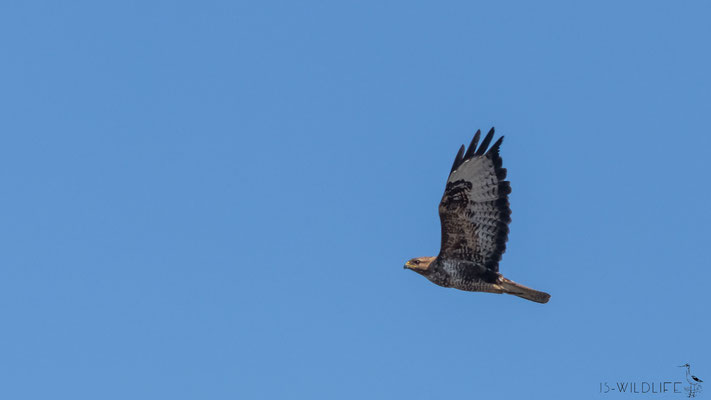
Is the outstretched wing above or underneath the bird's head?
above

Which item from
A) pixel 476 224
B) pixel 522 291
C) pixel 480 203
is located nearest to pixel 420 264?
pixel 476 224

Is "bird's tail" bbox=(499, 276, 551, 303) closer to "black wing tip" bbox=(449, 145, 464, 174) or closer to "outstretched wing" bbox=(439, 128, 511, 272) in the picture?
"outstretched wing" bbox=(439, 128, 511, 272)

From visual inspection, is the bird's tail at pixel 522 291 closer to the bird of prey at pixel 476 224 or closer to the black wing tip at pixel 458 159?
the bird of prey at pixel 476 224

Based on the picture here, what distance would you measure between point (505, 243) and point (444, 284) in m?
1.12

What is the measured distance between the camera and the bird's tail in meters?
21.9

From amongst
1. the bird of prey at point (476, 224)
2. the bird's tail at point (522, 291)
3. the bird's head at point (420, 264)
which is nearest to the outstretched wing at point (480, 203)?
the bird of prey at point (476, 224)

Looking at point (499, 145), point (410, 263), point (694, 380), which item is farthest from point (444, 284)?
point (694, 380)

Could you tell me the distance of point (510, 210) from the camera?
22078 millimetres

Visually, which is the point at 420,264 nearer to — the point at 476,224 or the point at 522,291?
the point at 476,224

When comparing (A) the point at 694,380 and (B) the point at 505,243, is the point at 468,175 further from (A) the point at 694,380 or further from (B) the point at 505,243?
(A) the point at 694,380

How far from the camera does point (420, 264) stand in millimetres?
22578

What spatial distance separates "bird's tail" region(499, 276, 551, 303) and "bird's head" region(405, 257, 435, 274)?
3.83ft

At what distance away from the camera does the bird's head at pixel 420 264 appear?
2252 centimetres

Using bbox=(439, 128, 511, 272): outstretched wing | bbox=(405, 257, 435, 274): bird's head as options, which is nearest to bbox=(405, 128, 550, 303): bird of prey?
bbox=(439, 128, 511, 272): outstretched wing
